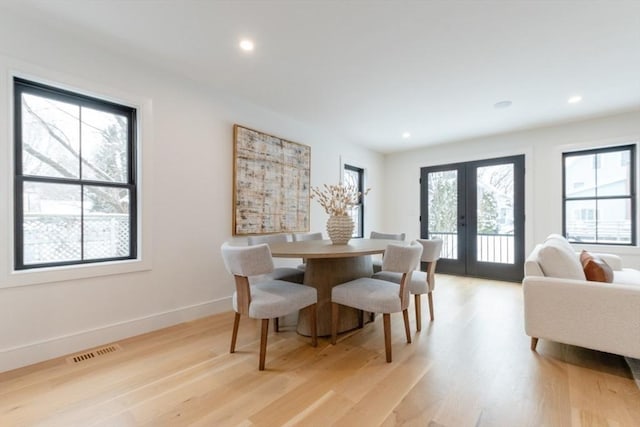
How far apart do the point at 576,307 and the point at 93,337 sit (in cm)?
361

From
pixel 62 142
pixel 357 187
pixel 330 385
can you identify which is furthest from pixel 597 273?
pixel 62 142

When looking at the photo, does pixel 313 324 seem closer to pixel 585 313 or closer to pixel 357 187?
pixel 585 313

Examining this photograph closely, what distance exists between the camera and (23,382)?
176cm

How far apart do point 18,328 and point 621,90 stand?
595 cm

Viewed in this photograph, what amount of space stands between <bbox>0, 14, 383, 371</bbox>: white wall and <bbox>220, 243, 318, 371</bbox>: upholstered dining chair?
1051 mm

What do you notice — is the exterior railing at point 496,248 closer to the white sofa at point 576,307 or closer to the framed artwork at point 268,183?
the white sofa at point 576,307

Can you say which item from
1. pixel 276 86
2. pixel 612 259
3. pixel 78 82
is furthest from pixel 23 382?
pixel 612 259

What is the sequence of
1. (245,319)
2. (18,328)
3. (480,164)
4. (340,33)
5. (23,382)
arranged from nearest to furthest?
1. (23,382)
2. (18,328)
3. (340,33)
4. (245,319)
5. (480,164)

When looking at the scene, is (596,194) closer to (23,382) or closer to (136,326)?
(136,326)

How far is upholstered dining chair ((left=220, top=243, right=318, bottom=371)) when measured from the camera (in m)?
1.86

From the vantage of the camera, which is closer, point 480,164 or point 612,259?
point 612,259

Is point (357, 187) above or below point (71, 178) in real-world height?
above

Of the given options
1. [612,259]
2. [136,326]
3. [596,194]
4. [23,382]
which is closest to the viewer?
[23,382]

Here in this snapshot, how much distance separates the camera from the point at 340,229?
2.77 meters
